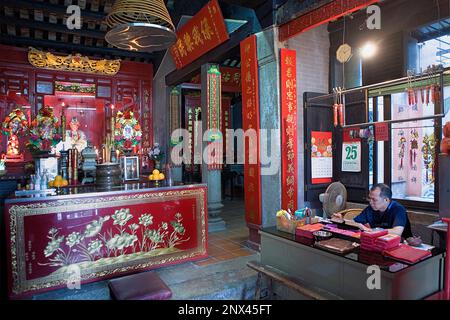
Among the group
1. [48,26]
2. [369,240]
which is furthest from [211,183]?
[48,26]

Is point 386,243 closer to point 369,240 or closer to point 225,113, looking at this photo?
point 369,240

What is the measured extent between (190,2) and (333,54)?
355 cm

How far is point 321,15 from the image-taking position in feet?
11.6

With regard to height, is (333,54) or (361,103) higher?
(333,54)

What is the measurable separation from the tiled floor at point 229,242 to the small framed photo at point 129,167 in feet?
5.50

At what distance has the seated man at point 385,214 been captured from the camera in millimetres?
2964

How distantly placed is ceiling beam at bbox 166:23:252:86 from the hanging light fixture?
1.36 meters

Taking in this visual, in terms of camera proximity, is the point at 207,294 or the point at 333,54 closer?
the point at 207,294

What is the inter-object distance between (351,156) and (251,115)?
1.67 meters

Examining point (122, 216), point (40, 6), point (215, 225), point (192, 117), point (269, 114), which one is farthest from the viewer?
point (192, 117)
